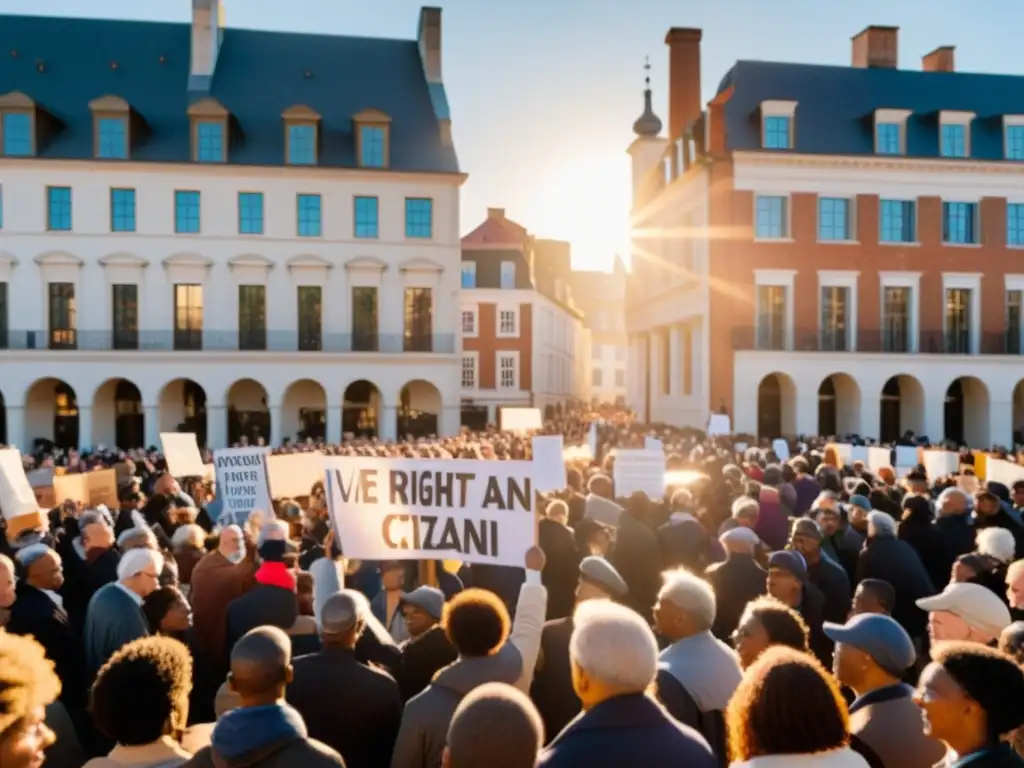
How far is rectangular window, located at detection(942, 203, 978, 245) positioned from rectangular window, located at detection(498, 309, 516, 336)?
1009 inches

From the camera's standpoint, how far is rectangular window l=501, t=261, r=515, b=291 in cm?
5641

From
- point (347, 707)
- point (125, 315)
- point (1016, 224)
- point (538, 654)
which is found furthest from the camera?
point (1016, 224)

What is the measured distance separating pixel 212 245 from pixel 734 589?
33525mm

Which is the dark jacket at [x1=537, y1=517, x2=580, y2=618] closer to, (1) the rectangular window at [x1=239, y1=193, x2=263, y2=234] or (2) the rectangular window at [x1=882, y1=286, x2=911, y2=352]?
(1) the rectangular window at [x1=239, y1=193, x2=263, y2=234]

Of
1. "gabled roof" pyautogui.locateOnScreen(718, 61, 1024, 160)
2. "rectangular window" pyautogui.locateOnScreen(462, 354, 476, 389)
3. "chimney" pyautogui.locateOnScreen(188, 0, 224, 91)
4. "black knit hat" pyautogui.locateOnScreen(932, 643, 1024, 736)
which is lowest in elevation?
"black knit hat" pyautogui.locateOnScreen(932, 643, 1024, 736)

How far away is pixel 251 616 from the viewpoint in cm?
574

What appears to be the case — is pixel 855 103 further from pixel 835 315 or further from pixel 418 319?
pixel 418 319

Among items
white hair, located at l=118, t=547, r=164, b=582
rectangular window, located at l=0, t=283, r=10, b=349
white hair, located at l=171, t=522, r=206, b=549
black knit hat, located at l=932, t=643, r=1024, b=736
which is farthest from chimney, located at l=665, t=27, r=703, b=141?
black knit hat, located at l=932, t=643, r=1024, b=736

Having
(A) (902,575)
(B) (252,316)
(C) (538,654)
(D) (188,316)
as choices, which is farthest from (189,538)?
(D) (188,316)

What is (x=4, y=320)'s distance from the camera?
3491cm

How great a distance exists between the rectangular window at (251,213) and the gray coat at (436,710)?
115 ft

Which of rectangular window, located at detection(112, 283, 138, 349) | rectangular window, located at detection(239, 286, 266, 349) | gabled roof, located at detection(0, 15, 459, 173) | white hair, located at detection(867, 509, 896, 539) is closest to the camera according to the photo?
white hair, located at detection(867, 509, 896, 539)

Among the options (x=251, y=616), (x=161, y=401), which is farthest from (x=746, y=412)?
(x=251, y=616)

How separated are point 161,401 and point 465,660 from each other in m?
36.0
